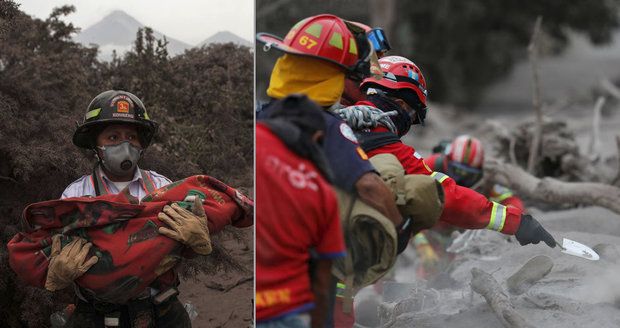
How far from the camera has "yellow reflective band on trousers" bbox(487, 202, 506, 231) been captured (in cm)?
379

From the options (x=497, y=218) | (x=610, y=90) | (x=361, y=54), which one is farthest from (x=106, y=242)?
(x=610, y=90)

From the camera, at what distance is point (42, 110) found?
4113 mm

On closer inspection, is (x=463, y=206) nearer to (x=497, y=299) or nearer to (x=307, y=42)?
(x=497, y=299)

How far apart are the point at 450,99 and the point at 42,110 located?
55.8 ft

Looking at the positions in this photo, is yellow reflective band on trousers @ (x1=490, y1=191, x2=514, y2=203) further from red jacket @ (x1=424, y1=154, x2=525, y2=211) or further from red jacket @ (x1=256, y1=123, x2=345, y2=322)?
red jacket @ (x1=256, y1=123, x2=345, y2=322)

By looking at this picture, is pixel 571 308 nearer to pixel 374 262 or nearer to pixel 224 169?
pixel 374 262

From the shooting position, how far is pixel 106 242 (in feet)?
11.2

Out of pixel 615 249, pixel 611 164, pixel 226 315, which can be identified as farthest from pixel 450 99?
pixel 226 315

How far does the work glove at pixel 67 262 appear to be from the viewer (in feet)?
11.0

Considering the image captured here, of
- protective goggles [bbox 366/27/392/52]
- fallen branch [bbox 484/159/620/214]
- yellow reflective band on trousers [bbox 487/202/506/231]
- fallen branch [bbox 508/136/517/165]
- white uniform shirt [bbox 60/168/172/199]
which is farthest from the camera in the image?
fallen branch [bbox 508/136/517/165]

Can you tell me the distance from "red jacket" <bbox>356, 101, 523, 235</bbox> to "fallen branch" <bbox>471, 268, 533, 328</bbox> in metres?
0.49

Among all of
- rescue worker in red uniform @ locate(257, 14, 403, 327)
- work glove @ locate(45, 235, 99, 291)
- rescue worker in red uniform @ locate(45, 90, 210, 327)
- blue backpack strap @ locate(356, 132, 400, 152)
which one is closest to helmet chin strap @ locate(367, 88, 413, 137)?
blue backpack strap @ locate(356, 132, 400, 152)

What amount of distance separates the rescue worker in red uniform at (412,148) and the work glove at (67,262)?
1326 millimetres

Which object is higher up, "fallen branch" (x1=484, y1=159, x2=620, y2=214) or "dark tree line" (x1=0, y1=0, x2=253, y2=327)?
"dark tree line" (x1=0, y1=0, x2=253, y2=327)
